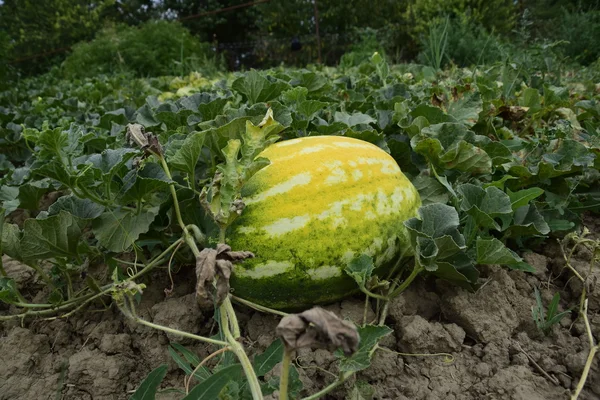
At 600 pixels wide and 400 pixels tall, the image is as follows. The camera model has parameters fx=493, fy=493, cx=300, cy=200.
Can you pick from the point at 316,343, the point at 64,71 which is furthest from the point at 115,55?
the point at 316,343

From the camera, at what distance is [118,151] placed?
5.27 ft

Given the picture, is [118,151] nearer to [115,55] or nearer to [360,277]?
[360,277]

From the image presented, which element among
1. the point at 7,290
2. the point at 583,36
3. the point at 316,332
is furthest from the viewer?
the point at 583,36

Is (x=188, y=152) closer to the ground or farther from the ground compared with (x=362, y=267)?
farther from the ground

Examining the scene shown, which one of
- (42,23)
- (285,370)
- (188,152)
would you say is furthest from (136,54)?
(285,370)

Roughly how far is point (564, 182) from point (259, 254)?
1.36m

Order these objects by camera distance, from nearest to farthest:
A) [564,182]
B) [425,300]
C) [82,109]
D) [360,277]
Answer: [360,277]
[425,300]
[564,182]
[82,109]

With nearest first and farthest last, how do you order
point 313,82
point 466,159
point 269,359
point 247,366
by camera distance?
point 247,366 < point 269,359 < point 466,159 < point 313,82

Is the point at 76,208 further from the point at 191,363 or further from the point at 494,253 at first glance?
the point at 494,253

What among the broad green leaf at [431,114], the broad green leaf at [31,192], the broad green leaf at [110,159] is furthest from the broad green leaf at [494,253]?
the broad green leaf at [31,192]

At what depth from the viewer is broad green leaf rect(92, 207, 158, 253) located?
159 cm

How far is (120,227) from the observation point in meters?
1.62

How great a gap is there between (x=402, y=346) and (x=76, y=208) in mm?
1136

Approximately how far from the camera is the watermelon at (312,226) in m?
1.52
